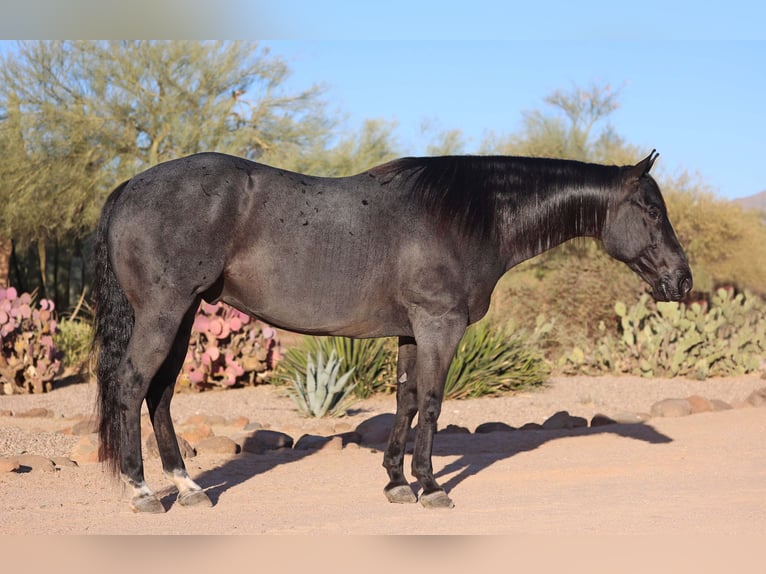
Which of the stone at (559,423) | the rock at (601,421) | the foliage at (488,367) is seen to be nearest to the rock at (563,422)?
the stone at (559,423)

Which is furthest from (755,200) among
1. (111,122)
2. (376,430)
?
(376,430)

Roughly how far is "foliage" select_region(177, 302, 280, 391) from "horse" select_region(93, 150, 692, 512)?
6.62 meters

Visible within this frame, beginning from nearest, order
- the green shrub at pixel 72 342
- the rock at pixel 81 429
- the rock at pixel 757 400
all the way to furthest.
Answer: the rock at pixel 81 429 → the rock at pixel 757 400 → the green shrub at pixel 72 342

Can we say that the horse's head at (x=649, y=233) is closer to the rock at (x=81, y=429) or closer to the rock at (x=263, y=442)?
the rock at (x=263, y=442)

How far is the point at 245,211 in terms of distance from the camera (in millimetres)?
5875

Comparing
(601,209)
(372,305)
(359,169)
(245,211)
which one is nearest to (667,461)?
(601,209)

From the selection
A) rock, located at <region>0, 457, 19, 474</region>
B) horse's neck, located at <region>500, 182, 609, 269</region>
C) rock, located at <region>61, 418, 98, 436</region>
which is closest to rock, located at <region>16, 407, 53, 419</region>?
rock, located at <region>61, 418, 98, 436</region>

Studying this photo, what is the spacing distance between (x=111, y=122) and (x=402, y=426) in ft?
57.0

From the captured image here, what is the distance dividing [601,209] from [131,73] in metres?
17.5

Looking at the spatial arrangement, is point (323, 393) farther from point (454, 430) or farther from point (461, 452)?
point (461, 452)

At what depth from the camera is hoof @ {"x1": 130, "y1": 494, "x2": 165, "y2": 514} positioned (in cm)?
583

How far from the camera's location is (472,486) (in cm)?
676

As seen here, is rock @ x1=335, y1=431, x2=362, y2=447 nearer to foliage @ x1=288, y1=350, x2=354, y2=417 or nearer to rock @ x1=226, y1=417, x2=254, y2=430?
rock @ x1=226, y1=417, x2=254, y2=430

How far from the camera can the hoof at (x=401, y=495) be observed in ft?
20.2
